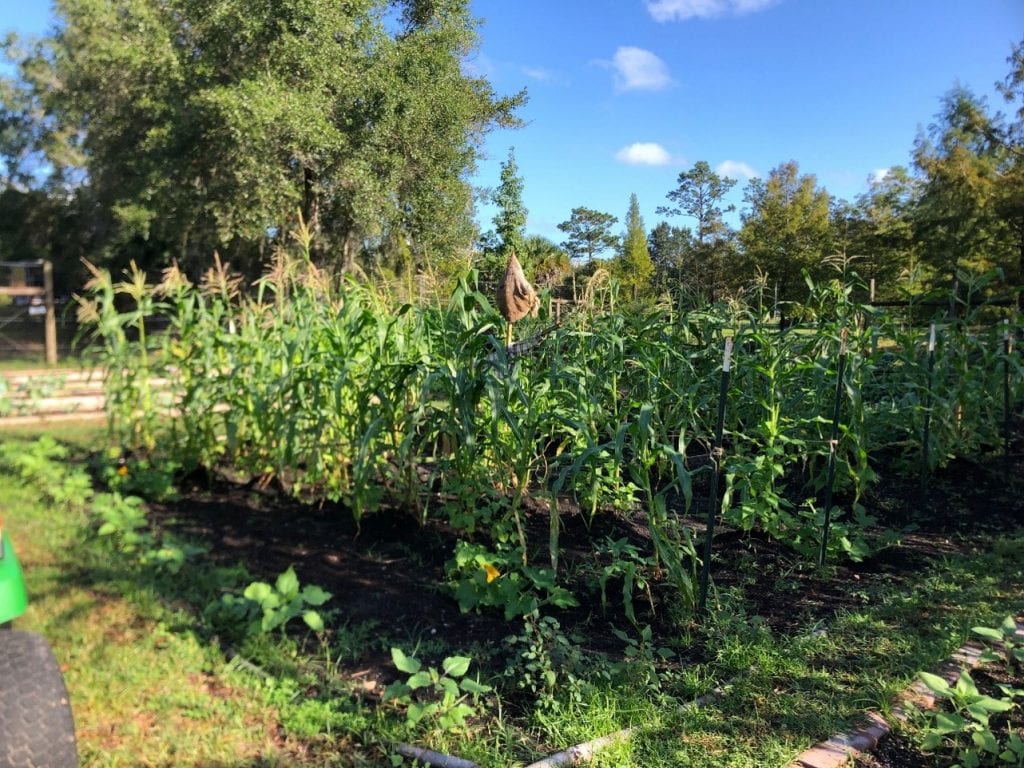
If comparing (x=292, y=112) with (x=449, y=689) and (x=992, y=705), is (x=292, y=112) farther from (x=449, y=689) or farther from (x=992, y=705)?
(x=992, y=705)

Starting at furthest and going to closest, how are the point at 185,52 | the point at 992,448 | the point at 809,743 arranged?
the point at 185,52 → the point at 992,448 → the point at 809,743

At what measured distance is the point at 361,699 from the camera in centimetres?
206

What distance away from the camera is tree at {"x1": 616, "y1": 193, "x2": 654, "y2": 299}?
373 cm

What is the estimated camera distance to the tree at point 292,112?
7.38 meters

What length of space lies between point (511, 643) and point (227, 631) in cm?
116

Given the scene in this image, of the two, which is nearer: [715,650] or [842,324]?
[715,650]

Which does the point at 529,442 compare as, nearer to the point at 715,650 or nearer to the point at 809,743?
Result: the point at 715,650

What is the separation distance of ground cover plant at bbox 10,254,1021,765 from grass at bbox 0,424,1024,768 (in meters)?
0.01

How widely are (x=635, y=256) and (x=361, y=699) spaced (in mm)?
2736

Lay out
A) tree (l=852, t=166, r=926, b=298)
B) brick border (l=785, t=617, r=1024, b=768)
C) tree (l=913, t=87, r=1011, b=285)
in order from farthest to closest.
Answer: tree (l=913, t=87, r=1011, b=285) → tree (l=852, t=166, r=926, b=298) → brick border (l=785, t=617, r=1024, b=768)

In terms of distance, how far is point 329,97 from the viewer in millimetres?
10000

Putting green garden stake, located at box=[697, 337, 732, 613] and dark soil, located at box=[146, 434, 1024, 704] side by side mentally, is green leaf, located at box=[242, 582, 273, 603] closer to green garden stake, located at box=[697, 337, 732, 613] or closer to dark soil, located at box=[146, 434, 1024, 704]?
dark soil, located at box=[146, 434, 1024, 704]

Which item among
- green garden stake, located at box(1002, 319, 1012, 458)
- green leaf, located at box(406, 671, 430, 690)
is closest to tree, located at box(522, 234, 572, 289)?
green leaf, located at box(406, 671, 430, 690)

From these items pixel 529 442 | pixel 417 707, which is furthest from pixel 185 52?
pixel 417 707
